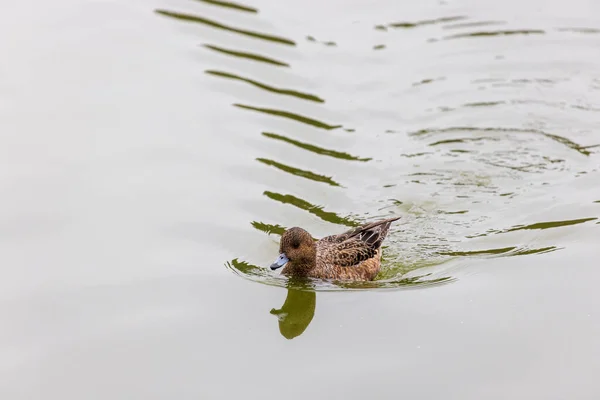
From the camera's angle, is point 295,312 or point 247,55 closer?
point 295,312

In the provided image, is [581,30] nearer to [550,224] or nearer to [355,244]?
[550,224]

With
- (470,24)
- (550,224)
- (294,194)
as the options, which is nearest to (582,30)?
(470,24)

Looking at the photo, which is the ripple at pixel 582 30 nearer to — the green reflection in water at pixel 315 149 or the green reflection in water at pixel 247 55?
the green reflection in water at pixel 247 55

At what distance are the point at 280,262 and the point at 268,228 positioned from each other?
1119mm

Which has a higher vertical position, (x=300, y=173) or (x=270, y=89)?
(x=270, y=89)

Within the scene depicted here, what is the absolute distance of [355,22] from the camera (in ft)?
51.3

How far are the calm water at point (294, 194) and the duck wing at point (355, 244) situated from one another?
0.32m

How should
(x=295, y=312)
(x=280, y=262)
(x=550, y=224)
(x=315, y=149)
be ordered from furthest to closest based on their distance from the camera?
(x=315, y=149), (x=550, y=224), (x=280, y=262), (x=295, y=312)

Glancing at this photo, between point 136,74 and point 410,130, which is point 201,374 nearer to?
point 410,130

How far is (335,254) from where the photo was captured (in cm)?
1023

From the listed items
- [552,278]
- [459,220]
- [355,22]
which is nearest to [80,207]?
[459,220]

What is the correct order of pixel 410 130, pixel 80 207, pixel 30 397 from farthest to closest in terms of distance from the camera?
pixel 410 130 < pixel 80 207 < pixel 30 397

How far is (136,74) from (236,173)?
121 inches

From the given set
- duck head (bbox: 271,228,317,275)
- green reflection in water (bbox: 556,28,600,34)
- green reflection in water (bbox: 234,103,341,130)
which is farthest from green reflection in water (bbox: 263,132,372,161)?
green reflection in water (bbox: 556,28,600,34)
